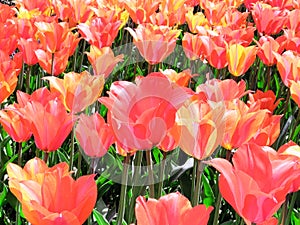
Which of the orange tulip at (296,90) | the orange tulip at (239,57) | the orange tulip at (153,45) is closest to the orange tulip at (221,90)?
the orange tulip at (296,90)

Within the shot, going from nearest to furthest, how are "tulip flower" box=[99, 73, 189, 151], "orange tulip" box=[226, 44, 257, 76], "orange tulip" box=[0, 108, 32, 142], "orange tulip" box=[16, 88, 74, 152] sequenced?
"tulip flower" box=[99, 73, 189, 151]
"orange tulip" box=[16, 88, 74, 152]
"orange tulip" box=[0, 108, 32, 142]
"orange tulip" box=[226, 44, 257, 76]

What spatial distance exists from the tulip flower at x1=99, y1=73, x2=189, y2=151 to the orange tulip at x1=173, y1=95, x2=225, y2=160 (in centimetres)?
3

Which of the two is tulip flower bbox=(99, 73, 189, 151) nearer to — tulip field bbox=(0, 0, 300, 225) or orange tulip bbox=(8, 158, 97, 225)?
tulip field bbox=(0, 0, 300, 225)

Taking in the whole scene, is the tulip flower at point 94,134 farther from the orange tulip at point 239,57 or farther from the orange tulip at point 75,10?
the orange tulip at point 75,10

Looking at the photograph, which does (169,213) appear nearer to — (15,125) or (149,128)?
(149,128)

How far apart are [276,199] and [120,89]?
0.49 meters

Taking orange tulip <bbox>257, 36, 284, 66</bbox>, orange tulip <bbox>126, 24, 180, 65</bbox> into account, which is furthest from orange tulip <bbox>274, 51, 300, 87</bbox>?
orange tulip <bbox>126, 24, 180, 65</bbox>

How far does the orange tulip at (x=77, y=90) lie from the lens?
1.71 meters

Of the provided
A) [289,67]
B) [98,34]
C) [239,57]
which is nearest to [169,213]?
[289,67]

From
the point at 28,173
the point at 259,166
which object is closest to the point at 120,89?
the point at 28,173

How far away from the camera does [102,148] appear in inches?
62.2

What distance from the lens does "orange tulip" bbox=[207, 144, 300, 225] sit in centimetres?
110

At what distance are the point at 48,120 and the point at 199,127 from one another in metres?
0.38

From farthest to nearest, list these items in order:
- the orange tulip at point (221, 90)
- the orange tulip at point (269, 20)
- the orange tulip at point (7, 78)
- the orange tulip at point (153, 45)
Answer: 1. the orange tulip at point (269, 20)
2. the orange tulip at point (153, 45)
3. the orange tulip at point (7, 78)
4. the orange tulip at point (221, 90)
